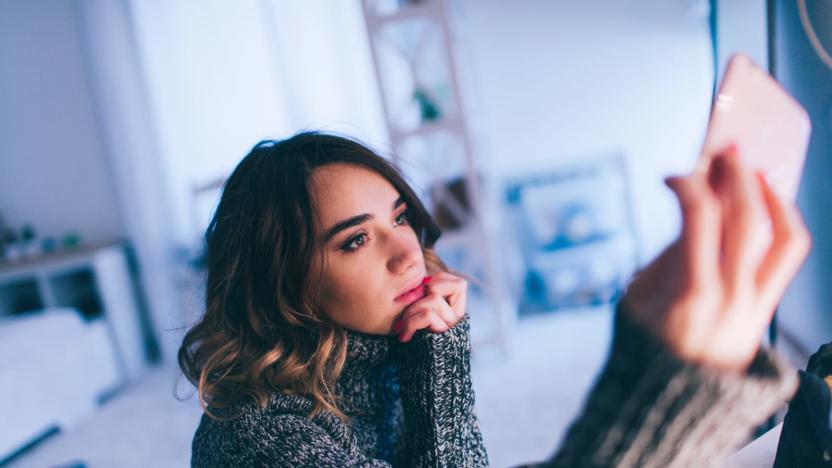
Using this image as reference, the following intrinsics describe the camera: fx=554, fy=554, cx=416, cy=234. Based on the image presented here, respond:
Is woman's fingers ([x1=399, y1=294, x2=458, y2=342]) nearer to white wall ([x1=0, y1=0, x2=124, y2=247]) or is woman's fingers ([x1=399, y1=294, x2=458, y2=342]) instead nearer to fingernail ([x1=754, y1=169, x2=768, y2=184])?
fingernail ([x1=754, y1=169, x2=768, y2=184])

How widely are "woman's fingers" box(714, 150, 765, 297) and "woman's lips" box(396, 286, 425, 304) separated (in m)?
0.47

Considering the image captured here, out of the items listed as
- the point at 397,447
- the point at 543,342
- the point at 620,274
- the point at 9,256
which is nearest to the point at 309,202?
the point at 397,447

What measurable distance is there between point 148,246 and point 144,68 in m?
0.95

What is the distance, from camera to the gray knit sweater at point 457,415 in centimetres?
30

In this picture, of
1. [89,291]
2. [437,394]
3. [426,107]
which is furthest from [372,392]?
[89,291]

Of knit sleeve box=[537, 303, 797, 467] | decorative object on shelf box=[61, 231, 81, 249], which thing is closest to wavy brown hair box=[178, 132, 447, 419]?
knit sleeve box=[537, 303, 797, 467]

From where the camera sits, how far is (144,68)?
2.93 metres

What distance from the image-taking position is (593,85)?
9.80 feet

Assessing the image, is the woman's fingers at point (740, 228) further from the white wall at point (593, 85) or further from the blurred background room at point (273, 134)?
the white wall at point (593, 85)

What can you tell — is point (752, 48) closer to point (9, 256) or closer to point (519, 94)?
point (519, 94)

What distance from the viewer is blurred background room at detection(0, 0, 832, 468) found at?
285cm

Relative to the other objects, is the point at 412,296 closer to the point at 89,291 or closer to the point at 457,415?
the point at 457,415

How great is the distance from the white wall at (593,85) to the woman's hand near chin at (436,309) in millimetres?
2189

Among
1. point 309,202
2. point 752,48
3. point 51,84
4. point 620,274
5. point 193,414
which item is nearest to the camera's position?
point 309,202
